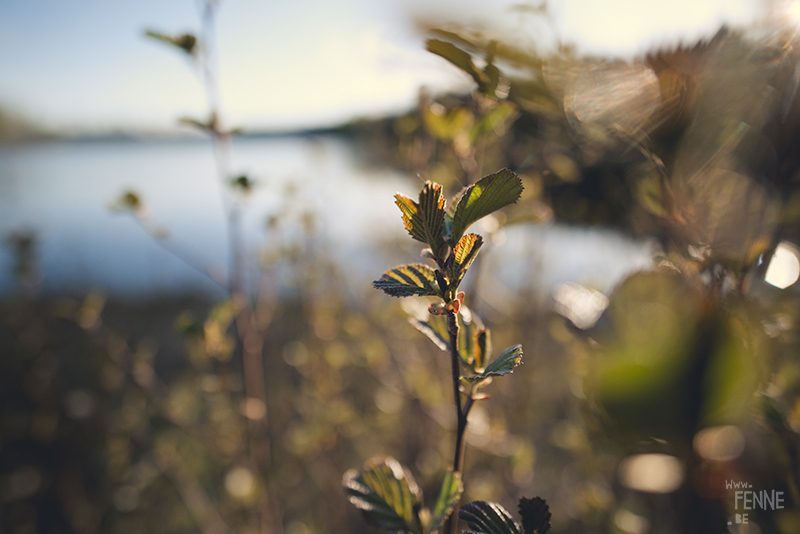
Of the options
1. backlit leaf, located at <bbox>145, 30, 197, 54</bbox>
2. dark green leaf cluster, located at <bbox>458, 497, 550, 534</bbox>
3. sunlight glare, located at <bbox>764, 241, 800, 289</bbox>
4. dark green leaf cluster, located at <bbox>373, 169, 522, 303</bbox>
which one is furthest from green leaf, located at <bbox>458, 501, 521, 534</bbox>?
backlit leaf, located at <bbox>145, 30, 197, 54</bbox>

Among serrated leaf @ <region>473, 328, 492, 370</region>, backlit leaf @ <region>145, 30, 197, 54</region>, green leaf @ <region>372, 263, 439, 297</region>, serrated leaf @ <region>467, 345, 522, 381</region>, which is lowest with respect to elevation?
serrated leaf @ <region>473, 328, 492, 370</region>

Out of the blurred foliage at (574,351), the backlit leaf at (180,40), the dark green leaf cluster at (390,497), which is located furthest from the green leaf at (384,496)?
the backlit leaf at (180,40)

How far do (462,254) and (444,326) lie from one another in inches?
2.7

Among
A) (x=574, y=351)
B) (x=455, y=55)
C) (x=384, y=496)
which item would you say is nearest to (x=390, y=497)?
(x=384, y=496)

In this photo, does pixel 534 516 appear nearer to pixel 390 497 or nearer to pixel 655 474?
pixel 390 497

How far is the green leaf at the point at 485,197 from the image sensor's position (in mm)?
184

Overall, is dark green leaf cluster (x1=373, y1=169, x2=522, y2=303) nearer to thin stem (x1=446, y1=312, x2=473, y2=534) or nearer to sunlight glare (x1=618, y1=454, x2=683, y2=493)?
thin stem (x1=446, y1=312, x2=473, y2=534)

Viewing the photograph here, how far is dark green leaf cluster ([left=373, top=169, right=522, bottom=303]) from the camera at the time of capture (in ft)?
0.59

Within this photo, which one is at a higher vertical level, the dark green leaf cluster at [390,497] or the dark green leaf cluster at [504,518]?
the dark green leaf cluster at [504,518]

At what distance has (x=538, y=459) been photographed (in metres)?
1.49

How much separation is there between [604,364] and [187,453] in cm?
164

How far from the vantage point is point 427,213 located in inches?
7.0

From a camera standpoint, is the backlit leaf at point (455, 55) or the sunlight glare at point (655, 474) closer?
the backlit leaf at point (455, 55)

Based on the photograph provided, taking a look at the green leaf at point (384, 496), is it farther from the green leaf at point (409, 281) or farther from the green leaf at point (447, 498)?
the green leaf at point (409, 281)
